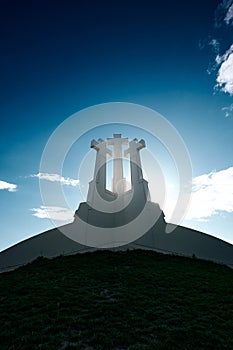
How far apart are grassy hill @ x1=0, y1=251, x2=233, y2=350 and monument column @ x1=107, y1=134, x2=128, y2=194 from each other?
9.17m

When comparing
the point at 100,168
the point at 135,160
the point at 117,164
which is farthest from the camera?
the point at 117,164

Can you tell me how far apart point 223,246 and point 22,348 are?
1800 centimetres

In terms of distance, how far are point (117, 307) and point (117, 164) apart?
1668 cm

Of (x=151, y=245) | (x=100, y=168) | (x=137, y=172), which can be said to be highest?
(x=100, y=168)

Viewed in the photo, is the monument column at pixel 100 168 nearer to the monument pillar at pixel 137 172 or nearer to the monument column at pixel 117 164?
the monument column at pixel 117 164

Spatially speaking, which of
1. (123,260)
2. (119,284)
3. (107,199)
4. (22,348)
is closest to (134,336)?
(22,348)

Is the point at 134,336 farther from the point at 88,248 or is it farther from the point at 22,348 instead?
the point at 88,248

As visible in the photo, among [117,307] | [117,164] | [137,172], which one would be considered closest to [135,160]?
[137,172]

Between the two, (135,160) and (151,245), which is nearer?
(151,245)

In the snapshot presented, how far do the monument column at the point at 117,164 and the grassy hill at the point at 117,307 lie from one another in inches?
361

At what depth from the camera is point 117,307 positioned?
849cm

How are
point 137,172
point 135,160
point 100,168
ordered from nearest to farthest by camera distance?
point 137,172 → point 100,168 → point 135,160

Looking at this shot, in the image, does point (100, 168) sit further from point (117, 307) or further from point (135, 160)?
point (117, 307)

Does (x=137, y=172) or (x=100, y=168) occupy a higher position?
(x=100, y=168)
